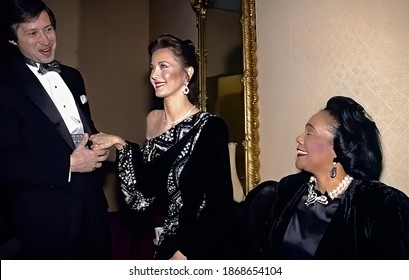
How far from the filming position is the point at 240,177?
1652 mm

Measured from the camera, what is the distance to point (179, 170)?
132cm

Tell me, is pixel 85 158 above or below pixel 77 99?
below

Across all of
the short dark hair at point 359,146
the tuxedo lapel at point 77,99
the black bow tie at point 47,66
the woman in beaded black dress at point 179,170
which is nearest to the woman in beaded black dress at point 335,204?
the short dark hair at point 359,146

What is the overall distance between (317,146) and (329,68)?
0.25 meters

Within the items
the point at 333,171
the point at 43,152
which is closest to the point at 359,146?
the point at 333,171

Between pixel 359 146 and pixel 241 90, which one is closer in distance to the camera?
pixel 359 146

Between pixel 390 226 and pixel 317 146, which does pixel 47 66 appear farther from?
pixel 390 226

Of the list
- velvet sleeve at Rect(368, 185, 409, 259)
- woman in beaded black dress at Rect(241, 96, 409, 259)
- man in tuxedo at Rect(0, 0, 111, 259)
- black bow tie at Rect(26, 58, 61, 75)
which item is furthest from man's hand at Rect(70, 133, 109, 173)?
velvet sleeve at Rect(368, 185, 409, 259)

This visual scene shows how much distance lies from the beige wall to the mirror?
3 cm

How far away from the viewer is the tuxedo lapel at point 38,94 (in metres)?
1.27

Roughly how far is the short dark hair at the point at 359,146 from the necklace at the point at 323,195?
3 cm

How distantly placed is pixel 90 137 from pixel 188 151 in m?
0.28
